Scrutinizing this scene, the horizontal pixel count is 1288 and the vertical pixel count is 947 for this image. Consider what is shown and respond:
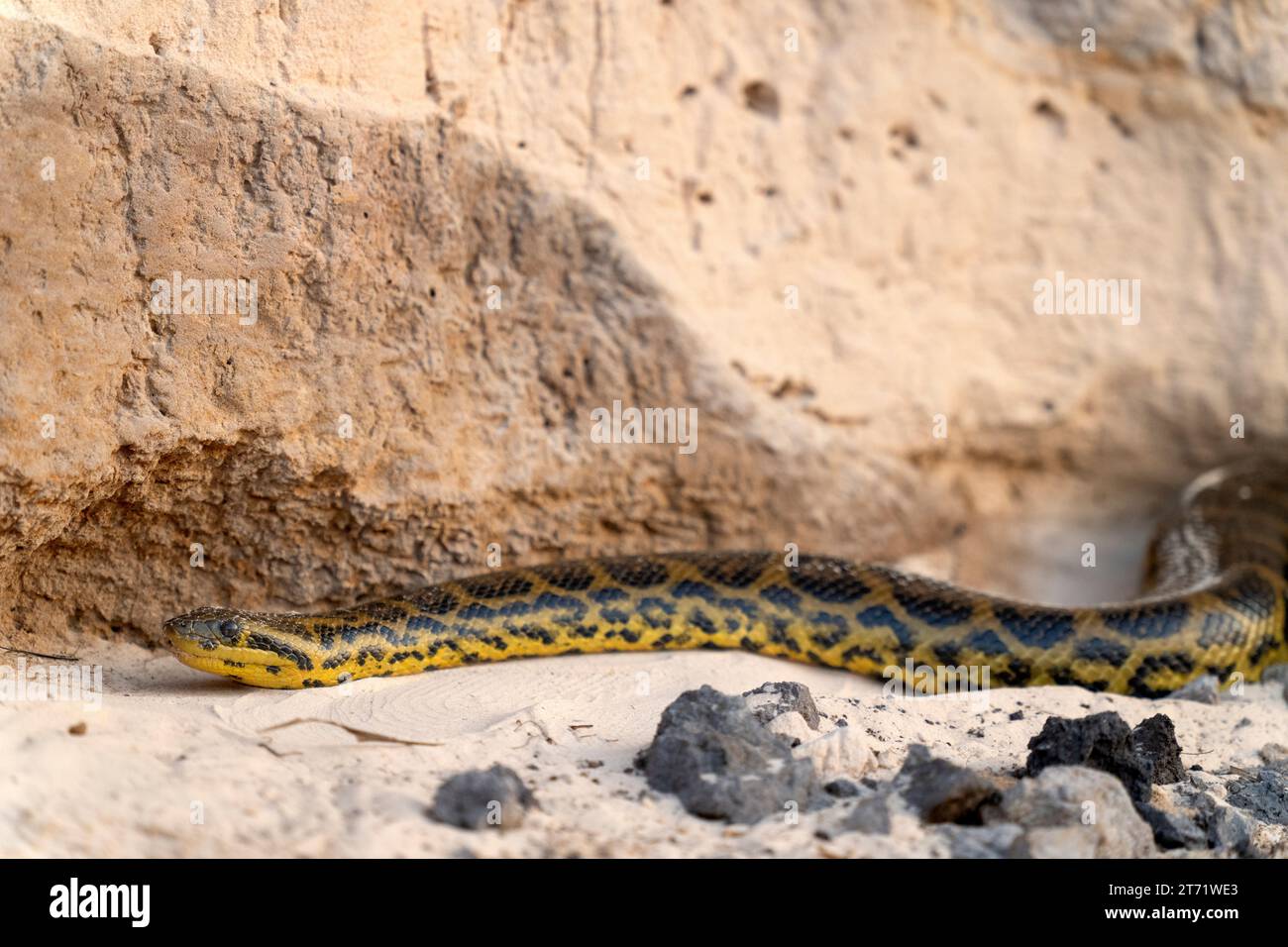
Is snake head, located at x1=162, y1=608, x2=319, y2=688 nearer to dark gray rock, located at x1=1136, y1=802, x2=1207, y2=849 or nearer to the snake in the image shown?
the snake

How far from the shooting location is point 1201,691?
6.31 meters

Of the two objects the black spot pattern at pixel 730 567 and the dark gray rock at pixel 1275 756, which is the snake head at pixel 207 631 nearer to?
the black spot pattern at pixel 730 567

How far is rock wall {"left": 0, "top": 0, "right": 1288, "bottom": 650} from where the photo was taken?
5.45 meters

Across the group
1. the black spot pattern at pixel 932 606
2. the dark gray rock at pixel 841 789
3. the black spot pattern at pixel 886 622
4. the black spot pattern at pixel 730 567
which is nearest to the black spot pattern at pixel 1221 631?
the black spot pattern at pixel 932 606

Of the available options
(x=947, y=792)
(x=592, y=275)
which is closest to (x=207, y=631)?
(x=592, y=275)

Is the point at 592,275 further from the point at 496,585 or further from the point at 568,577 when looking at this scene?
the point at 496,585

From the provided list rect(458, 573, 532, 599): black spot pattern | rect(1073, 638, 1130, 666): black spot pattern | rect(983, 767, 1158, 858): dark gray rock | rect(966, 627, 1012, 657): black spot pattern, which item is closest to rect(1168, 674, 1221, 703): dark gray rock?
rect(1073, 638, 1130, 666): black spot pattern

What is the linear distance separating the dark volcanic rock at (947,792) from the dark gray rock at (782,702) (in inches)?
28.3

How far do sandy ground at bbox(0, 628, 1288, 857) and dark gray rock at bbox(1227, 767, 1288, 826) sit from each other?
0.22m

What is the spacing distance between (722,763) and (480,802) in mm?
854

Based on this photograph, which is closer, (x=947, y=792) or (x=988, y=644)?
(x=947, y=792)

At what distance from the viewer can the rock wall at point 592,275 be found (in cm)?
545
